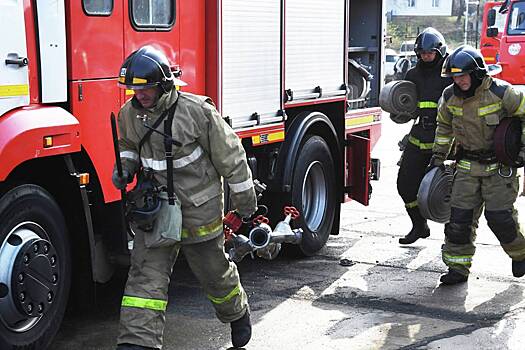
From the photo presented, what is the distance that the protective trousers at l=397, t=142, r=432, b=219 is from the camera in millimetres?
7621

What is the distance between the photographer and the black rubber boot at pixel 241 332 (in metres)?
5.14

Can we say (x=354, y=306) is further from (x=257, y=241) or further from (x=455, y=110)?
(x=455, y=110)

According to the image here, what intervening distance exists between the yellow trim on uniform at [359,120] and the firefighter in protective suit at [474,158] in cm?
169

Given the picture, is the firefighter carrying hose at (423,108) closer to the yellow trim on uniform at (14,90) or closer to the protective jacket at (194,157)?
the protective jacket at (194,157)

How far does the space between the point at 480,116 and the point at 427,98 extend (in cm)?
124

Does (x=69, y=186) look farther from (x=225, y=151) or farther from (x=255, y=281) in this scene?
(x=255, y=281)

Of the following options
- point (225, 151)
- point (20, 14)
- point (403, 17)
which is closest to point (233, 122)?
point (225, 151)

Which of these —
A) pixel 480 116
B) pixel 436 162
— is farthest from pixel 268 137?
pixel 480 116

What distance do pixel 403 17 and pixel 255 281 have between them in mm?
65459

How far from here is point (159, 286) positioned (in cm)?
458

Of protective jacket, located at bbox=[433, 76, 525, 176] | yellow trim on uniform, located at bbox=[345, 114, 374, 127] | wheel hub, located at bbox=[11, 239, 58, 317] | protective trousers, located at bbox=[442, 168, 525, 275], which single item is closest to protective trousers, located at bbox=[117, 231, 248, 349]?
wheel hub, located at bbox=[11, 239, 58, 317]

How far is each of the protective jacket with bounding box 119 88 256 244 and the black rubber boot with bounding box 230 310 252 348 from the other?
2.01ft

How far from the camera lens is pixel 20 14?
4.54 m

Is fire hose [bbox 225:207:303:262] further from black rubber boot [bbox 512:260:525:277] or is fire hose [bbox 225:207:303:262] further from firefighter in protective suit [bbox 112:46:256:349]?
black rubber boot [bbox 512:260:525:277]
